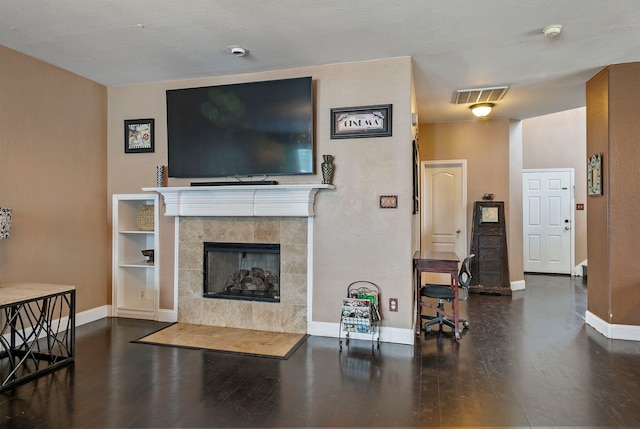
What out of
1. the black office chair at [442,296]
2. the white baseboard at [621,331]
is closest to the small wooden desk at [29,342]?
the black office chair at [442,296]

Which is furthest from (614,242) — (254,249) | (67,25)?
(67,25)

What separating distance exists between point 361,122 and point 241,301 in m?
2.18

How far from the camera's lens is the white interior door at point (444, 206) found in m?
6.15

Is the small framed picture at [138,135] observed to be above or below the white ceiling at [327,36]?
below

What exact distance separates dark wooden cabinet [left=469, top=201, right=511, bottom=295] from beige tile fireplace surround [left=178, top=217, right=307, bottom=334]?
3194 mm

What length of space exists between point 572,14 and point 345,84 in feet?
6.07

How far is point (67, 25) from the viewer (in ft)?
9.82

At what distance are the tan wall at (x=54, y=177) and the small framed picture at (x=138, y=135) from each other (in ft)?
0.94

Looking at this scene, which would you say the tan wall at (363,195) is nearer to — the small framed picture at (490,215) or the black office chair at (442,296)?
the black office chair at (442,296)

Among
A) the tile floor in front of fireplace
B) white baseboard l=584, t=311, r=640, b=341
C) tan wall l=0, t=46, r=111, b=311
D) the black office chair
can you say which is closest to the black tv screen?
tan wall l=0, t=46, r=111, b=311

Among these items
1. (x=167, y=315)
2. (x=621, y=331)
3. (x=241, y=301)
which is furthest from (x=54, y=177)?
(x=621, y=331)

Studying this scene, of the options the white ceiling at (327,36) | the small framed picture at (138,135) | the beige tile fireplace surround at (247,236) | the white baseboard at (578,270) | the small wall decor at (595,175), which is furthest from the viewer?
the white baseboard at (578,270)

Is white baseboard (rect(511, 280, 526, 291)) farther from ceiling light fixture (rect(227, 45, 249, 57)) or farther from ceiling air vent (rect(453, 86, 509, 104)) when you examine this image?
ceiling light fixture (rect(227, 45, 249, 57))

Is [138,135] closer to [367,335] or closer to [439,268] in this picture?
[367,335]
